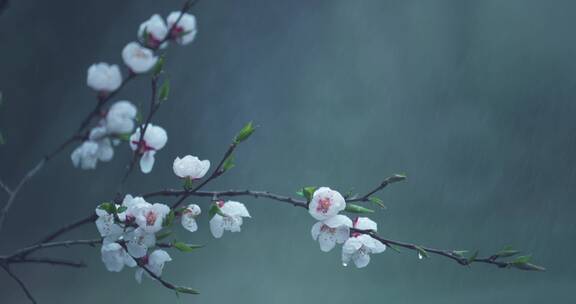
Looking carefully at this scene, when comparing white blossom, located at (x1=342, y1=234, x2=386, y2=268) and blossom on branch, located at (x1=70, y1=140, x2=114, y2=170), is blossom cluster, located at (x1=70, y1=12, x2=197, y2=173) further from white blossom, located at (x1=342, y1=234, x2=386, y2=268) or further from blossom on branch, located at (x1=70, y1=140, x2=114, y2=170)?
white blossom, located at (x1=342, y1=234, x2=386, y2=268)

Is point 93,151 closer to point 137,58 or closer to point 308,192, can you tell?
point 137,58

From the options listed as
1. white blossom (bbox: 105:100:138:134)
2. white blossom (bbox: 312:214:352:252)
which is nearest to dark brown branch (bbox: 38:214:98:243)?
white blossom (bbox: 105:100:138:134)

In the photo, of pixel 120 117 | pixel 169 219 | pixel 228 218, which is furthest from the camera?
pixel 228 218

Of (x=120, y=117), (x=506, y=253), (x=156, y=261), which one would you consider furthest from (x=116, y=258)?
(x=506, y=253)

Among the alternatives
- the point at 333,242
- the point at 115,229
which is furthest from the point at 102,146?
the point at 333,242

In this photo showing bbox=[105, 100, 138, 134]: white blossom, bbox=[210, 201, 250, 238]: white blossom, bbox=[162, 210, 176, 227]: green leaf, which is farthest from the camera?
bbox=[210, 201, 250, 238]: white blossom

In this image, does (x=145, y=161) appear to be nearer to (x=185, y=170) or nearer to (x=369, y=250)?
(x=185, y=170)

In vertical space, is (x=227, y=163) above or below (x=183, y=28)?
below

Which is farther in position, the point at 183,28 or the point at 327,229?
the point at 327,229

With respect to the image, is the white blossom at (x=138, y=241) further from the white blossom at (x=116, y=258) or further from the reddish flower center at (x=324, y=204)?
the reddish flower center at (x=324, y=204)
